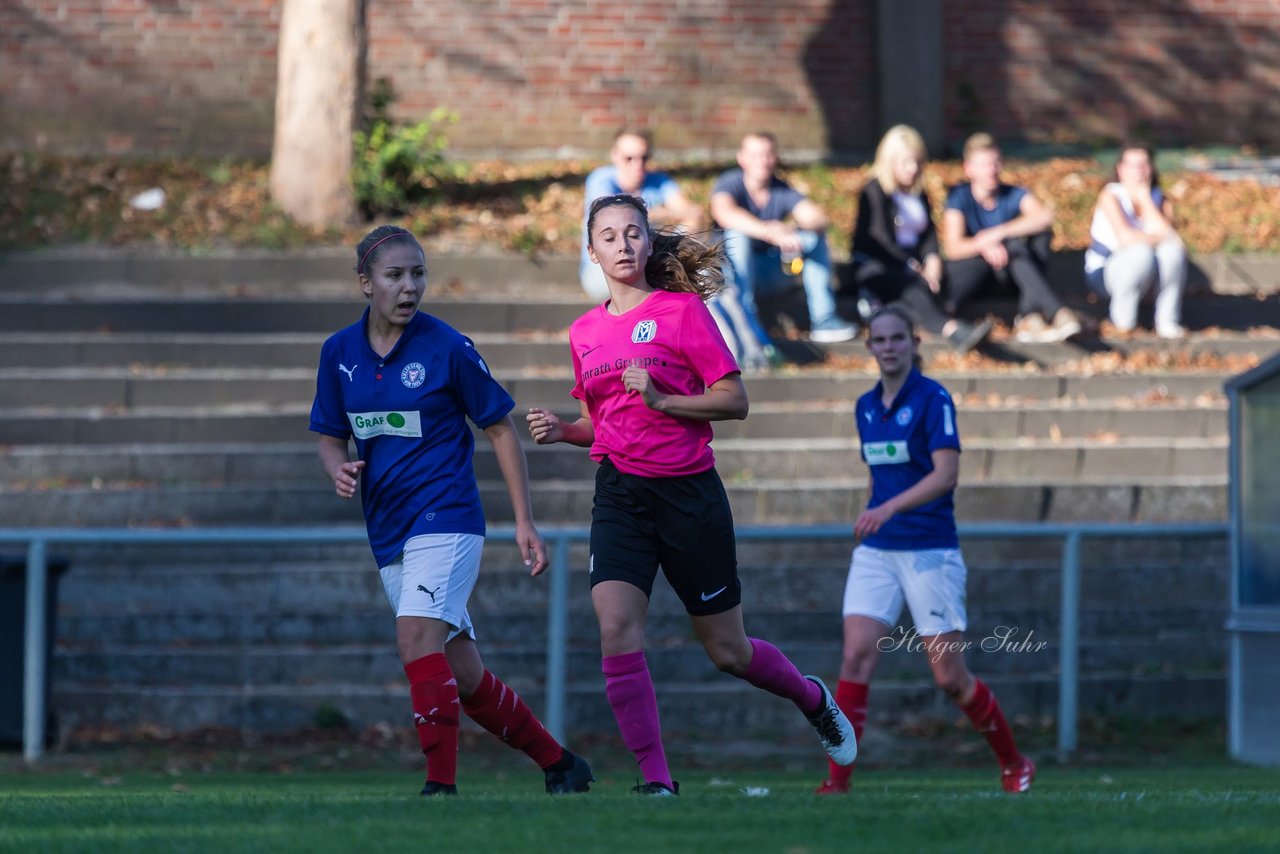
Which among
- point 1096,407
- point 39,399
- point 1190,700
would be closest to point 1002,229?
point 1096,407

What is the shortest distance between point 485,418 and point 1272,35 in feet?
47.5

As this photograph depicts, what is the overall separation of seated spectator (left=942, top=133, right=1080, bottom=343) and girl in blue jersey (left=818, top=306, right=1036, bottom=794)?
5.64 meters

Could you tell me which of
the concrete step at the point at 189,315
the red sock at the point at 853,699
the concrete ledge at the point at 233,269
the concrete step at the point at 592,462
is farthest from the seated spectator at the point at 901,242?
the red sock at the point at 853,699

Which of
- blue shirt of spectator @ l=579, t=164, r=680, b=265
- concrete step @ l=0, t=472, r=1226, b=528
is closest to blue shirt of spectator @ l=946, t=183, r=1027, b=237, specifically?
blue shirt of spectator @ l=579, t=164, r=680, b=265

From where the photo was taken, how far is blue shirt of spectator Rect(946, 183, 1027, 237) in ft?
44.1

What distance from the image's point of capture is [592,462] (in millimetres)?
11289

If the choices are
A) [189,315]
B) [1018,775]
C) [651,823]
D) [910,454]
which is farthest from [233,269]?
[651,823]

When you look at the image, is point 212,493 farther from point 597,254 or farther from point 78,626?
point 597,254

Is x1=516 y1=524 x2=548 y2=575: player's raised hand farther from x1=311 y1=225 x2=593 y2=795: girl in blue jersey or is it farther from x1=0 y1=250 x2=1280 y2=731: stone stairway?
x1=0 y1=250 x2=1280 y2=731: stone stairway

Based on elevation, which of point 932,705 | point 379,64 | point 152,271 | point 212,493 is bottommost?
point 932,705

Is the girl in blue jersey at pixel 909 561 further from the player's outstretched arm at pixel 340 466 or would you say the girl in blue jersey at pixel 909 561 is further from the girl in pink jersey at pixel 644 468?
the player's outstretched arm at pixel 340 466

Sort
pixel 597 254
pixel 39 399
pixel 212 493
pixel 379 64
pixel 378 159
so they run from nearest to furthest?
pixel 597 254, pixel 212 493, pixel 39 399, pixel 378 159, pixel 379 64

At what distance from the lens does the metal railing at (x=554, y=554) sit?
8711 mm

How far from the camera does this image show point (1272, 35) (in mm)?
18078
